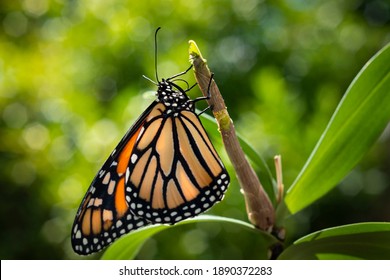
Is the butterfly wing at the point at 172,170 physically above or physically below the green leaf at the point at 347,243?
above

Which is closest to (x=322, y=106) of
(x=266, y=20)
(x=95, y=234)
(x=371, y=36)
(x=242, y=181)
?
(x=266, y=20)

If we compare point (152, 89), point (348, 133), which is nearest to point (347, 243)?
point (348, 133)

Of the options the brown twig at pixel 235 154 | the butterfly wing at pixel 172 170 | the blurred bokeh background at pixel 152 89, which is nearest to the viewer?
the brown twig at pixel 235 154

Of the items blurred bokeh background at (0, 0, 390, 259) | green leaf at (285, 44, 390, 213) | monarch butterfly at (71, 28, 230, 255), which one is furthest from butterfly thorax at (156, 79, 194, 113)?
blurred bokeh background at (0, 0, 390, 259)

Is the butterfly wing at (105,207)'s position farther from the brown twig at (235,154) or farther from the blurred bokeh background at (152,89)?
the blurred bokeh background at (152,89)

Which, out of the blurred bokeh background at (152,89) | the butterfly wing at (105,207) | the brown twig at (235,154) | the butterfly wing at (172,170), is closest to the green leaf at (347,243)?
the brown twig at (235,154)

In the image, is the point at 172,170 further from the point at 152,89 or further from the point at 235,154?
the point at 152,89
